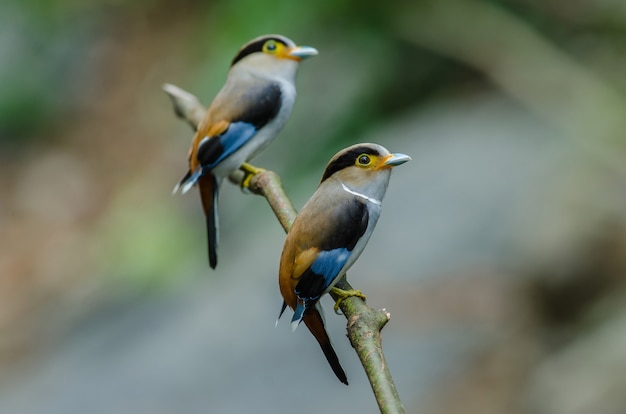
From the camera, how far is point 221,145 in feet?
6.48

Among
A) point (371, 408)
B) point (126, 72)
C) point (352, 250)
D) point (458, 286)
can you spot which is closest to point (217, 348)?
point (371, 408)

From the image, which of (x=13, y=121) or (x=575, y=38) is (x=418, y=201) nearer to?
(x=575, y=38)

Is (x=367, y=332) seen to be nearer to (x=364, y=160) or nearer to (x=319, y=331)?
(x=319, y=331)

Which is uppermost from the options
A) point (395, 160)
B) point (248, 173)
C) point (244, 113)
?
point (395, 160)

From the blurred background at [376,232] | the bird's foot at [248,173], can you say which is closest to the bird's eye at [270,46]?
the bird's foot at [248,173]

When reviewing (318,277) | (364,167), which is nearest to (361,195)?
(364,167)

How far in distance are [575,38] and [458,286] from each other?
2.58 meters

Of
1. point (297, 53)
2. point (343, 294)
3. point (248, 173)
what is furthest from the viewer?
point (248, 173)

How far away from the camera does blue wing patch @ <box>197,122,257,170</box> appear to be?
1.97 metres

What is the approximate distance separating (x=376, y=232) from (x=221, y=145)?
11.9 feet

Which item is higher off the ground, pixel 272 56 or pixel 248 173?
pixel 272 56

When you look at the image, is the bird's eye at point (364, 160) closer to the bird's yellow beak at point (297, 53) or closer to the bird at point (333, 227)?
the bird at point (333, 227)

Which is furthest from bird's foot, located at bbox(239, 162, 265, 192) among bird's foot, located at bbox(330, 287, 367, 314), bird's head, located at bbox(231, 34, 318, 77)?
bird's foot, located at bbox(330, 287, 367, 314)

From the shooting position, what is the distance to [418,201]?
5.81 metres
